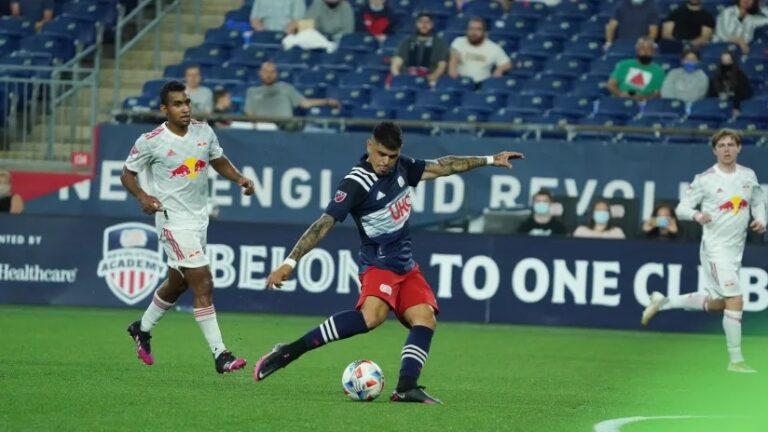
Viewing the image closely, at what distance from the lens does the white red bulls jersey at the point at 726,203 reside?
1491 cm

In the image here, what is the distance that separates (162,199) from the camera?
12383 millimetres

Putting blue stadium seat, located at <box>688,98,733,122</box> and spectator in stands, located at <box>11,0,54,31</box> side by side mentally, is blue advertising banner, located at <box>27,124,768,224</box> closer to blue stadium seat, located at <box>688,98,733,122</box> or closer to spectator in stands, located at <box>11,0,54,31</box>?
blue stadium seat, located at <box>688,98,733,122</box>

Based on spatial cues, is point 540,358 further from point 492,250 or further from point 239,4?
point 239,4

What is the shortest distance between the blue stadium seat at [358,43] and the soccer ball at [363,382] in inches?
558

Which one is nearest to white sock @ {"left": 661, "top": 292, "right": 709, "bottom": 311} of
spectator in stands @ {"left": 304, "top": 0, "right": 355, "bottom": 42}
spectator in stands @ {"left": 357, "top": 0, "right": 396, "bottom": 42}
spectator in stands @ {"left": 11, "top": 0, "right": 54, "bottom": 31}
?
spectator in stands @ {"left": 357, "top": 0, "right": 396, "bottom": 42}

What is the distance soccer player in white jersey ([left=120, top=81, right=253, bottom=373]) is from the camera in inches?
481

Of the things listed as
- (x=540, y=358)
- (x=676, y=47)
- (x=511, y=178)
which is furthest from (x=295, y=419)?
(x=676, y=47)

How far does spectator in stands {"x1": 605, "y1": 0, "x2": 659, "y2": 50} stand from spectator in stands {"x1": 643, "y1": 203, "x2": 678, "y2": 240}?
4341mm

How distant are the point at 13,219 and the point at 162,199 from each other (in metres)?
8.53

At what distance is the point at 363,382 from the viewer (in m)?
10.6

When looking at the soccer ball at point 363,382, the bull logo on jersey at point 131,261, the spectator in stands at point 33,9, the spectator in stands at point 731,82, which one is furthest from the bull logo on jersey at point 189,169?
the spectator in stands at point 33,9

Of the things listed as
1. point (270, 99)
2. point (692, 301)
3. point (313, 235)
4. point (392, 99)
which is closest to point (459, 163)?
point (313, 235)

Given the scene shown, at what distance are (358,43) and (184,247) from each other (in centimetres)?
1251

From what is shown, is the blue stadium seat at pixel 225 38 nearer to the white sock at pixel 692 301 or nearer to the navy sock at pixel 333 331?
the white sock at pixel 692 301
